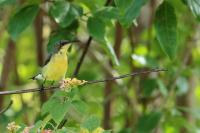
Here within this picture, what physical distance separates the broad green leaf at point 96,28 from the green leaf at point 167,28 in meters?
0.19

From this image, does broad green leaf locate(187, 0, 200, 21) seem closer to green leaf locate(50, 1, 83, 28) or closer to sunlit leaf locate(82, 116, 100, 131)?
green leaf locate(50, 1, 83, 28)

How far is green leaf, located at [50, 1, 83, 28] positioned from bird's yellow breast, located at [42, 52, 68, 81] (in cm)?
15

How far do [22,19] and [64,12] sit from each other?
6.2 inches

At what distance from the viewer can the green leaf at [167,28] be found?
71.8 inches

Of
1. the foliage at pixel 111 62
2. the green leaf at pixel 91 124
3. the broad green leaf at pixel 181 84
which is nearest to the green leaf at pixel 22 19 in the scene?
the foliage at pixel 111 62

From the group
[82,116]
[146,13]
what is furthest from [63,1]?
[146,13]

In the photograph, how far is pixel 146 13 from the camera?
3.42 metres

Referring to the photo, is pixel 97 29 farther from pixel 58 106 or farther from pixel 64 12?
pixel 58 106

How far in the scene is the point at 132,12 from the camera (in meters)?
1.81

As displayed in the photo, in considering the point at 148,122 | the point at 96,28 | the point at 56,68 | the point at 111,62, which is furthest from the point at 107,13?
the point at 111,62

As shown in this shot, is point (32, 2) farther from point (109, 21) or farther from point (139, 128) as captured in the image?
point (139, 128)

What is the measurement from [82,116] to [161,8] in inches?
18.7

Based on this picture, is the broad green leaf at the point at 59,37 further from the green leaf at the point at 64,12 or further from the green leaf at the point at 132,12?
the green leaf at the point at 132,12

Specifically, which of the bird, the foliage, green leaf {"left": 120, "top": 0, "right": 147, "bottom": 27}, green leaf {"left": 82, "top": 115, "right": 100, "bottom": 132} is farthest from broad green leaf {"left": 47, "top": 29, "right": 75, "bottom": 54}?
green leaf {"left": 82, "top": 115, "right": 100, "bottom": 132}
